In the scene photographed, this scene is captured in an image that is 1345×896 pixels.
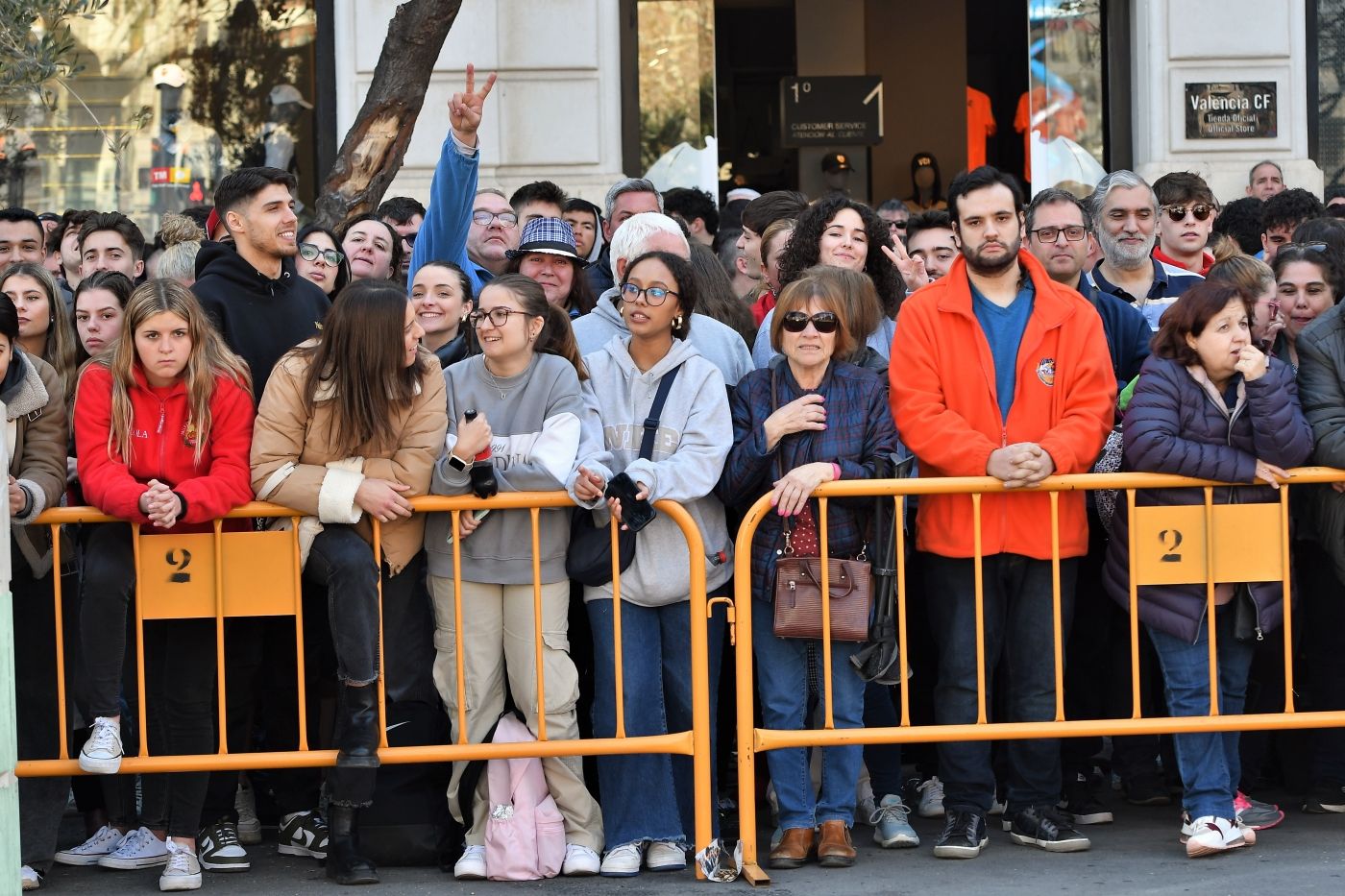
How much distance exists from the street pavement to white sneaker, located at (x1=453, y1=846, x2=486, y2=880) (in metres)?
0.05

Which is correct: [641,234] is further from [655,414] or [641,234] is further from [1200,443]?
[1200,443]

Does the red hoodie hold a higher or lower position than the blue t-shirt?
lower

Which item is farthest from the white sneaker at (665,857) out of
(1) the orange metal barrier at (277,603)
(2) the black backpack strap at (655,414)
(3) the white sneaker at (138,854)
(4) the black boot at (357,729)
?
Answer: (3) the white sneaker at (138,854)

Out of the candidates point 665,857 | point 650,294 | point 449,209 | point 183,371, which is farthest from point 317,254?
point 665,857

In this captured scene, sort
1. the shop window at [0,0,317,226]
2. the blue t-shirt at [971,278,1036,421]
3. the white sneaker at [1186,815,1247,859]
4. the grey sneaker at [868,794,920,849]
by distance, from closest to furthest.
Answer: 1. the white sneaker at [1186,815,1247,859]
2. the blue t-shirt at [971,278,1036,421]
3. the grey sneaker at [868,794,920,849]
4. the shop window at [0,0,317,226]

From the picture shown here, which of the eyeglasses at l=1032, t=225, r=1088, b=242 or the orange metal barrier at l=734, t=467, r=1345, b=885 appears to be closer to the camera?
the orange metal barrier at l=734, t=467, r=1345, b=885

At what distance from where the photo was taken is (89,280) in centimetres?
716

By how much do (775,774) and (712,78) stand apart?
903cm

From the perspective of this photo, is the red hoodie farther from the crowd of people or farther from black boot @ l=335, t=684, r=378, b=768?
black boot @ l=335, t=684, r=378, b=768

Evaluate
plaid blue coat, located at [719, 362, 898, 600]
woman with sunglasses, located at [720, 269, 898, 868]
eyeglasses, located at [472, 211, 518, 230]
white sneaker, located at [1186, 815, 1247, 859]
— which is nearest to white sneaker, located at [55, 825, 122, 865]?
woman with sunglasses, located at [720, 269, 898, 868]

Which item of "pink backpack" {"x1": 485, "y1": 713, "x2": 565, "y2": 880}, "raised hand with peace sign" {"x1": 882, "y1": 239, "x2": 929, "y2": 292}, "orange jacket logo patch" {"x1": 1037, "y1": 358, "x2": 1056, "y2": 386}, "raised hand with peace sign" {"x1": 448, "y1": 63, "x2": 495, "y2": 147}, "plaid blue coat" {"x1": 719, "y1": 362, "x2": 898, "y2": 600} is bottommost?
"pink backpack" {"x1": 485, "y1": 713, "x2": 565, "y2": 880}

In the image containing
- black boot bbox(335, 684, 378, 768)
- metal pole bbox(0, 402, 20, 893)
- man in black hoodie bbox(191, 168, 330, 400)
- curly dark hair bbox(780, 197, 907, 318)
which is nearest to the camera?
metal pole bbox(0, 402, 20, 893)

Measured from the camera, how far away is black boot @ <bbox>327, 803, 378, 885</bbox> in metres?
6.17

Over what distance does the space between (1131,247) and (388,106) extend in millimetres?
4420
